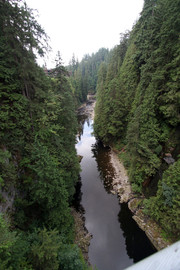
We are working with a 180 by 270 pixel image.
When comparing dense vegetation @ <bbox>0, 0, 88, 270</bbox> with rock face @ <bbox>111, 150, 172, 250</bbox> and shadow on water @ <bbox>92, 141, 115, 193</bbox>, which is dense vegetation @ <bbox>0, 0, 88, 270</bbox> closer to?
rock face @ <bbox>111, 150, 172, 250</bbox>

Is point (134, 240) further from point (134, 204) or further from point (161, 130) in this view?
point (161, 130)

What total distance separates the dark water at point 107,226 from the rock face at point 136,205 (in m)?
0.51

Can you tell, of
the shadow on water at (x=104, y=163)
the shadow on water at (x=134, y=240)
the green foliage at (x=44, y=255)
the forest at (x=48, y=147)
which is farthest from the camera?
the shadow on water at (x=104, y=163)

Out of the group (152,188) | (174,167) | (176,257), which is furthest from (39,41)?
(152,188)

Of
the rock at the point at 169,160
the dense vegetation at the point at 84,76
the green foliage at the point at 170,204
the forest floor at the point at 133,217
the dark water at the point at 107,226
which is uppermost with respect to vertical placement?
the dense vegetation at the point at 84,76

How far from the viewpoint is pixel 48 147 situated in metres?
9.68

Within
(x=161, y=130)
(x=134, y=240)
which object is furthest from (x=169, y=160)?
(x=134, y=240)

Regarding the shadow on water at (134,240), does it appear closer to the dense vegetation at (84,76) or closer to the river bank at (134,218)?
the river bank at (134,218)

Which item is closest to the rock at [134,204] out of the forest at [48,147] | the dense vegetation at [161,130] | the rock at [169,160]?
the forest at [48,147]

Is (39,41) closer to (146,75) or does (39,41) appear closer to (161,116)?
(146,75)

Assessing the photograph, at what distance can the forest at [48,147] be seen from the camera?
6.72 m

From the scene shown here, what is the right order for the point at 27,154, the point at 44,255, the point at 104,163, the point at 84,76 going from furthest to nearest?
the point at 84,76 → the point at 104,163 → the point at 27,154 → the point at 44,255

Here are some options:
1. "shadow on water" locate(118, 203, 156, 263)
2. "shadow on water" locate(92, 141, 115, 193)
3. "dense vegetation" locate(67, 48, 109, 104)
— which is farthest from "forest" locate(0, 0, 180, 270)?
"dense vegetation" locate(67, 48, 109, 104)

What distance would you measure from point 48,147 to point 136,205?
413 inches
